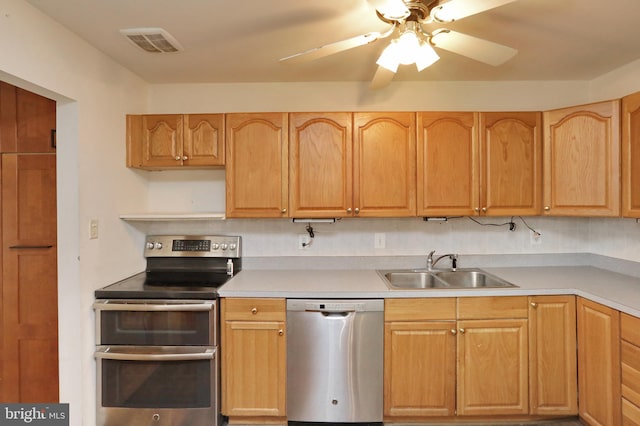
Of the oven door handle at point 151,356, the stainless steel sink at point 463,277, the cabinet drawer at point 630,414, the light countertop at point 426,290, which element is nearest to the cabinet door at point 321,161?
the light countertop at point 426,290

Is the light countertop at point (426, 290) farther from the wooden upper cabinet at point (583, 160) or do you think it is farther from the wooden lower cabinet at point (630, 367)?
the wooden upper cabinet at point (583, 160)

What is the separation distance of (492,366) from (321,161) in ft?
5.45

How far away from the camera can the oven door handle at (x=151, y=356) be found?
195cm

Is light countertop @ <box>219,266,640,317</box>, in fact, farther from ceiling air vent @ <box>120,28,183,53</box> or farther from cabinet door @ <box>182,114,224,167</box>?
ceiling air vent @ <box>120,28,183,53</box>

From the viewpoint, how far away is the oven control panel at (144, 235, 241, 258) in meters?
2.53

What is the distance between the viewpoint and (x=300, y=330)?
2018 millimetres

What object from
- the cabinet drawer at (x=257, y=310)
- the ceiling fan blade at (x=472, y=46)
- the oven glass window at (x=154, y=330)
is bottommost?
the oven glass window at (x=154, y=330)

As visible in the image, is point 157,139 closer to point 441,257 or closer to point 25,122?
point 25,122

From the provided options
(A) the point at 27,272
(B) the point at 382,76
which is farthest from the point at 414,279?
(A) the point at 27,272

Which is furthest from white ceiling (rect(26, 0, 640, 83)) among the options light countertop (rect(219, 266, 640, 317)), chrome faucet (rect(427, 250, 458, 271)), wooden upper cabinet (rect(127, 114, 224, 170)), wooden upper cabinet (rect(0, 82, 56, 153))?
light countertop (rect(219, 266, 640, 317))

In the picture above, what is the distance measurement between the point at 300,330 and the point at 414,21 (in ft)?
5.66

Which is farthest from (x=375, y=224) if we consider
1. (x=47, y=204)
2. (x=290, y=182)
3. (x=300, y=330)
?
(x=47, y=204)

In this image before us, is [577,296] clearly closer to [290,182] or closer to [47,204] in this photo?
[290,182]

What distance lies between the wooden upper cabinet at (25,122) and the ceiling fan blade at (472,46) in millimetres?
2371
